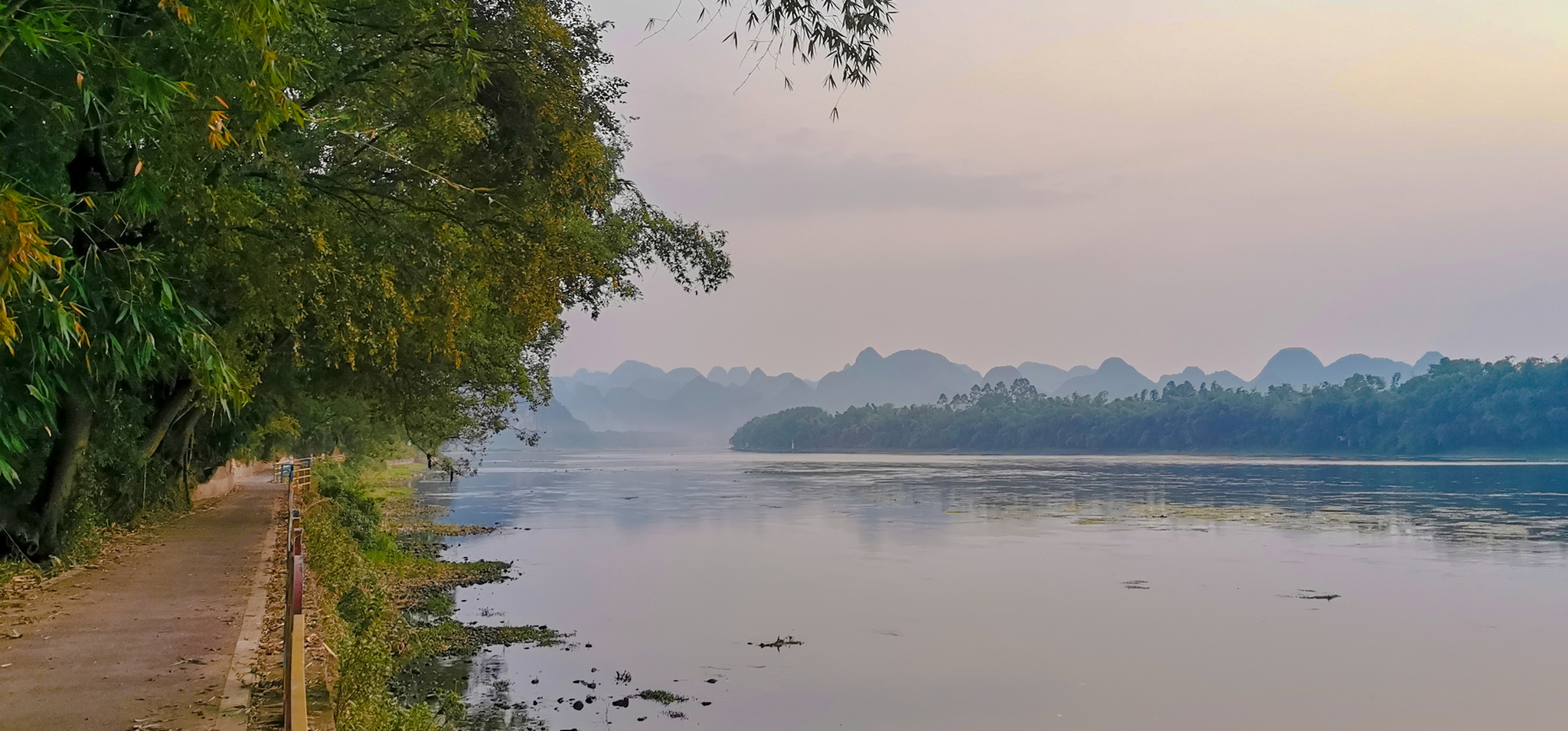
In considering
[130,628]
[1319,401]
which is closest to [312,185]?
[130,628]

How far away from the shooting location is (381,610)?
17.9m

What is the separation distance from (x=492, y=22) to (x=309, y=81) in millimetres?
2245

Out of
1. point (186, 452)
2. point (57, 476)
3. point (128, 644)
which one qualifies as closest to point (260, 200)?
point (128, 644)

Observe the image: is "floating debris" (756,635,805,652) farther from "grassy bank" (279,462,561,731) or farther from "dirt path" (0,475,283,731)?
"dirt path" (0,475,283,731)

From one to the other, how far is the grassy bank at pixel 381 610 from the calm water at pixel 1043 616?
0.96m

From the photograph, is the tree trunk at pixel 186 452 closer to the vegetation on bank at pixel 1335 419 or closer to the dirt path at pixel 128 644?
the dirt path at pixel 128 644

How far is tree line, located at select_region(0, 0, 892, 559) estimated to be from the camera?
25.0 feet

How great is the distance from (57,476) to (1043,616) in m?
17.9

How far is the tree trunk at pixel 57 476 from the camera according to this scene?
56.8ft

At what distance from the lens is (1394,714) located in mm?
16922

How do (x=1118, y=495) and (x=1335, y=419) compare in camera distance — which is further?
(x=1335, y=419)

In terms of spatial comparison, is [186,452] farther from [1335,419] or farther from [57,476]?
[1335,419]

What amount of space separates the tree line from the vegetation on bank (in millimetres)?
122363

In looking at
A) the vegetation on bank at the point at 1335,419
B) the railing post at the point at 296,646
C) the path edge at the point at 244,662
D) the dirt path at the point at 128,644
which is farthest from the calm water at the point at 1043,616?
the vegetation on bank at the point at 1335,419
